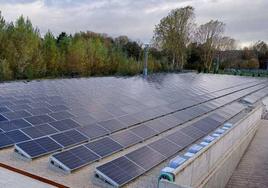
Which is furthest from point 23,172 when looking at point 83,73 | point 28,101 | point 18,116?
point 83,73

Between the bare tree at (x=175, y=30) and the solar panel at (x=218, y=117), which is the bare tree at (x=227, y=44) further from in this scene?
the solar panel at (x=218, y=117)

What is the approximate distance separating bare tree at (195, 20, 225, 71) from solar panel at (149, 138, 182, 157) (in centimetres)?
6212

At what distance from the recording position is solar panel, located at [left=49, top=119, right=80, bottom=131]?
37.9ft

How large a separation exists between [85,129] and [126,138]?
1611mm

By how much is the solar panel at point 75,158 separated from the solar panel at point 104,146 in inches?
9.1

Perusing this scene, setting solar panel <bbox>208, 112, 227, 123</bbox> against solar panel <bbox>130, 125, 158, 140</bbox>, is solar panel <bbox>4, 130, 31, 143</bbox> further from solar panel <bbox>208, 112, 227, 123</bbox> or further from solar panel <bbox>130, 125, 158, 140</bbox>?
solar panel <bbox>208, 112, 227, 123</bbox>

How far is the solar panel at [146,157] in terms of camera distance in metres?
9.45

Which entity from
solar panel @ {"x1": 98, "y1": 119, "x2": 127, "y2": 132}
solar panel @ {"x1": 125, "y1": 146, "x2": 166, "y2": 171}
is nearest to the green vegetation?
solar panel @ {"x1": 98, "y1": 119, "x2": 127, "y2": 132}

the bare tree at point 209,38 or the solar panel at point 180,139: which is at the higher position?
the bare tree at point 209,38

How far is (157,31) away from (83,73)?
2250cm

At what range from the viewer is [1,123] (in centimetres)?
1136

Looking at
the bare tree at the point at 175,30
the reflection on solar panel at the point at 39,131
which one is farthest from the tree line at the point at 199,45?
the reflection on solar panel at the point at 39,131

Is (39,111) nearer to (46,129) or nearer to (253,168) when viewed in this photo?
(46,129)

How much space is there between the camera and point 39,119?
12.2m
